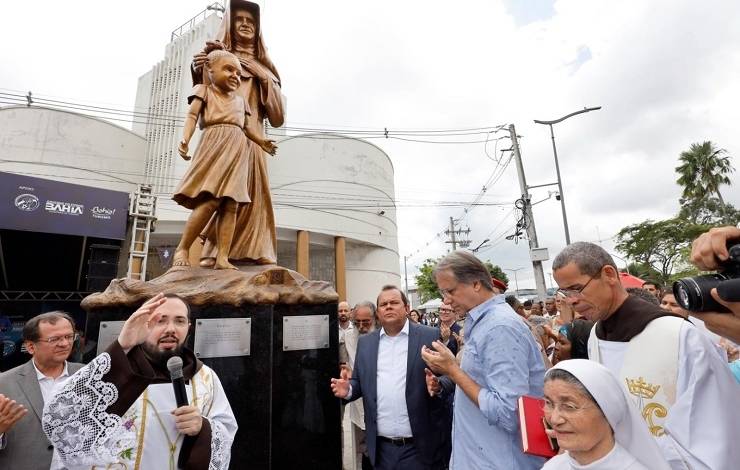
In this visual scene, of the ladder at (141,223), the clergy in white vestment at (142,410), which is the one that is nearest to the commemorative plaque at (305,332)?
the clergy in white vestment at (142,410)

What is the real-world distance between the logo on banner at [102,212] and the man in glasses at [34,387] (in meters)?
11.0

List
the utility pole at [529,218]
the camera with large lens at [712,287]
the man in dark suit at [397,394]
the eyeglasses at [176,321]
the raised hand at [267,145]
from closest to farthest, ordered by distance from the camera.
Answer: the camera with large lens at [712,287]
the eyeglasses at [176,321]
the man in dark suit at [397,394]
the raised hand at [267,145]
the utility pole at [529,218]

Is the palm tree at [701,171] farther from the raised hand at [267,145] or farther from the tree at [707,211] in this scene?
the raised hand at [267,145]

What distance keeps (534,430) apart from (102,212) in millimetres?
13422

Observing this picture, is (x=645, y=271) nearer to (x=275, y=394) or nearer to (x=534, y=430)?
(x=275, y=394)

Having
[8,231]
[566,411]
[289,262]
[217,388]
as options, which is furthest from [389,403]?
[289,262]

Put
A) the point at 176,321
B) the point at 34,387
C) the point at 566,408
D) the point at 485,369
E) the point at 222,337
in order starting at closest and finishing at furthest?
1. the point at 566,408
2. the point at 176,321
3. the point at 485,369
4. the point at 34,387
5. the point at 222,337

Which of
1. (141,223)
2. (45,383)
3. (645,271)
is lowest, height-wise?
(45,383)

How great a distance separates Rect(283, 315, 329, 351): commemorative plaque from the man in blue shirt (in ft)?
4.85

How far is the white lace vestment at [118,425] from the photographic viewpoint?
4.74ft

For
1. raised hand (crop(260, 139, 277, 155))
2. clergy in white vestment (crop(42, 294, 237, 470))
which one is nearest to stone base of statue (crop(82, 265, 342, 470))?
clergy in white vestment (crop(42, 294, 237, 470))

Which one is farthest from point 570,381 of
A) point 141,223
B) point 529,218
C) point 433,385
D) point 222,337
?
point 141,223

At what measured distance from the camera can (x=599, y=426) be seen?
4.34 feet

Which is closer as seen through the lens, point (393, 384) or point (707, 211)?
point (393, 384)
